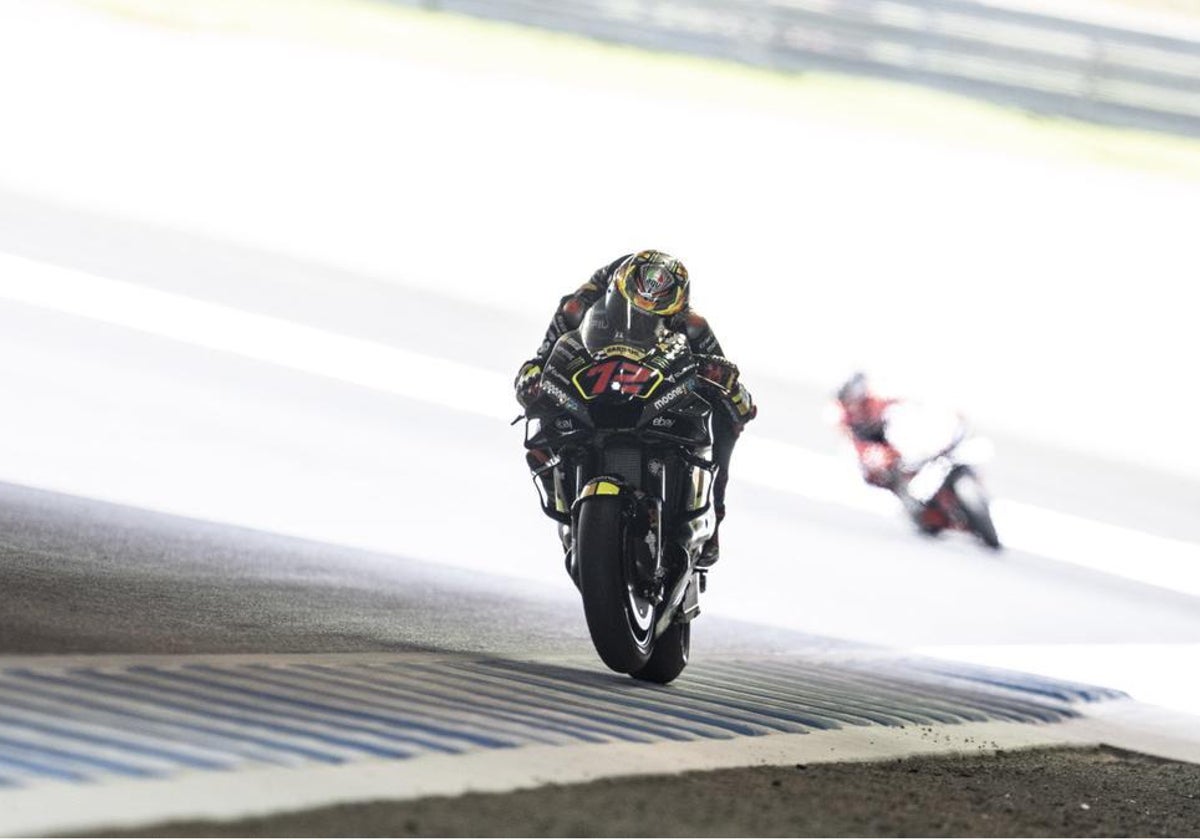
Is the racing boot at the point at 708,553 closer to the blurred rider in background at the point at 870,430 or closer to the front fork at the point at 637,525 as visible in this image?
the front fork at the point at 637,525

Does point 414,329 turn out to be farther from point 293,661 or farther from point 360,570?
point 293,661

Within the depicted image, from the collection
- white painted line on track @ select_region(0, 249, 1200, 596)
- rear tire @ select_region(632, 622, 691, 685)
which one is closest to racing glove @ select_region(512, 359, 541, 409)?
rear tire @ select_region(632, 622, 691, 685)

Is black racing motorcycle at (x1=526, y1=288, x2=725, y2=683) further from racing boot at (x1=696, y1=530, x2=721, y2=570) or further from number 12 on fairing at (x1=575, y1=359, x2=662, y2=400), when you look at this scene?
racing boot at (x1=696, y1=530, x2=721, y2=570)

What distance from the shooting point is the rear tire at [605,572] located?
7332 mm

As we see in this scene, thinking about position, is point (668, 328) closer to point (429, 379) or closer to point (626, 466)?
point (626, 466)

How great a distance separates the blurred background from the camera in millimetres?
15195

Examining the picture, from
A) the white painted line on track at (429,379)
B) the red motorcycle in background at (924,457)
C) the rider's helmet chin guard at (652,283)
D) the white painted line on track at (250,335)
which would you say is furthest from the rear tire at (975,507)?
the rider's helmet chin guard at (652,283)

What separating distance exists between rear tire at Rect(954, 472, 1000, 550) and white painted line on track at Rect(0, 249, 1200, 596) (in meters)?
0.36

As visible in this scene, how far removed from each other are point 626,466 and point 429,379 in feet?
32.6

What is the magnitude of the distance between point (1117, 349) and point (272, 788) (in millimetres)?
13554

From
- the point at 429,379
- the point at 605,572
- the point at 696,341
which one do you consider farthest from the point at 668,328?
the point at 429,379

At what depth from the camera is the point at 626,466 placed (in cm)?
763

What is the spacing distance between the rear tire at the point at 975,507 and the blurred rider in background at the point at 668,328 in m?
7.17

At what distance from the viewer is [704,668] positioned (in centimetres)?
923
